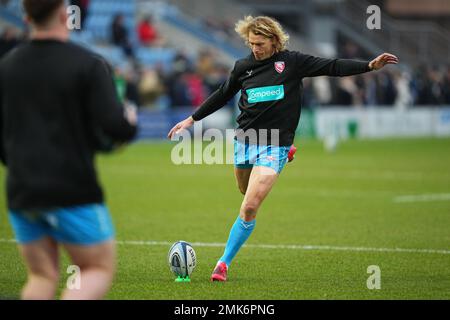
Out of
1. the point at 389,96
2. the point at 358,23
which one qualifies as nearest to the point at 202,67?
the point at 389,96

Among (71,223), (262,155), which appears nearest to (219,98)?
(262,155)

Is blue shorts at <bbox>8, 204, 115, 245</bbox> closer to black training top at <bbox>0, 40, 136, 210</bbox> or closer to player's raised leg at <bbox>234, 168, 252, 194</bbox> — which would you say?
black training top at <bbox>0, 40, 136, 210</bbox>

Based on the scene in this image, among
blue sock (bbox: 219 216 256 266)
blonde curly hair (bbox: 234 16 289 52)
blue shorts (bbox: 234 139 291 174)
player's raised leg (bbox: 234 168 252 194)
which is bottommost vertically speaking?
blue sock (bbox: 219 216 256 266)

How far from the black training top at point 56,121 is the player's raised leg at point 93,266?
11.3 inches

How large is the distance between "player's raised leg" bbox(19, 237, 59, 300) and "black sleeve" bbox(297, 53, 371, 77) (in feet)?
13.7

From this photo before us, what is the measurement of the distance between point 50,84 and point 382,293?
4097 millimetres

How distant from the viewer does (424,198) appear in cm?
1694

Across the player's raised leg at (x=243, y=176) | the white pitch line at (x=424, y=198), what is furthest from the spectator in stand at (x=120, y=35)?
the player's raised leg at (x=243, y=176)

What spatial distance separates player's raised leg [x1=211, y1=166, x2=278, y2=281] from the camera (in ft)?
29.7

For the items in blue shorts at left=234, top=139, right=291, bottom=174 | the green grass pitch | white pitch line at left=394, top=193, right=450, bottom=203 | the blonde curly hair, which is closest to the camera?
the green grass pitch

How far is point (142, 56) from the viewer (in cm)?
3509

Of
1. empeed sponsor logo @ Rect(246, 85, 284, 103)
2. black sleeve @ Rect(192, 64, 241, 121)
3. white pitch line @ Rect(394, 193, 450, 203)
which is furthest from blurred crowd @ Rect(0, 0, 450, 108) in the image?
empeed sponsor logo @ Rect(246, 85, 284, 103)

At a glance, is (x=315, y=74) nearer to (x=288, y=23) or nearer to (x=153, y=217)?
A: (x=153, y=217)

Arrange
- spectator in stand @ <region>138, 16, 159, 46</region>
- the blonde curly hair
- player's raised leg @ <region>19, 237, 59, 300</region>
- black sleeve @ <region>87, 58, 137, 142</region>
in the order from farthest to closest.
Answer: spectator in stand @ <region>138, 16, 159, 46</region>
the blonde curly hair
player's raised leg @ <region>19, 237, 59, 300</region>
black sleeve @ <region>87, 58, 137, 142</region>
